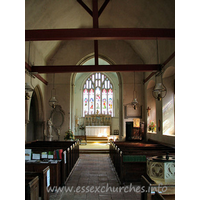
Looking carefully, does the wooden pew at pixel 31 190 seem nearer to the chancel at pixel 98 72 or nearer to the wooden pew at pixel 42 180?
the chancel at pixel 98 72

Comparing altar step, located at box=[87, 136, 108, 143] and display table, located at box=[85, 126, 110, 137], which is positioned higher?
display table, located at box=[85, 126, 110, 137]

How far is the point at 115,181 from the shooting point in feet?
18.6

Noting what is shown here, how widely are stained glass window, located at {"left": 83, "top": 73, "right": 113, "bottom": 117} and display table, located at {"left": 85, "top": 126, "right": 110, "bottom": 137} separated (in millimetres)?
2118

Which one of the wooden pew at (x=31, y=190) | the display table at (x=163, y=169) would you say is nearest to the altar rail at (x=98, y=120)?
the wooden pew at (x=31, y=190)

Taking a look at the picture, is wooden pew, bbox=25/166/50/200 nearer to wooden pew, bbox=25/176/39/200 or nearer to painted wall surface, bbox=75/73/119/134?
wooden pew, bbox=25/176/39/200

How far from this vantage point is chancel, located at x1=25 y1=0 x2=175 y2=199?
5672 millimetres

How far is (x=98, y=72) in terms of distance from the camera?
1229 cm

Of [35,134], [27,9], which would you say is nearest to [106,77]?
[35,134]

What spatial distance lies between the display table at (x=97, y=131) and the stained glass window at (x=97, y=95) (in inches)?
83.4

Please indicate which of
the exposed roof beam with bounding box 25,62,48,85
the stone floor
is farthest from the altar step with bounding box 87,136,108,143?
the stone floor

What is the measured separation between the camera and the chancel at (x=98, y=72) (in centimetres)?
567
